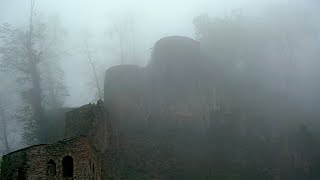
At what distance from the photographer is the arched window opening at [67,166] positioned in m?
24.9

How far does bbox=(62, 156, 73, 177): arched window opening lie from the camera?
24.9 m

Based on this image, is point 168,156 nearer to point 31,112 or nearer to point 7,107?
point 31,112

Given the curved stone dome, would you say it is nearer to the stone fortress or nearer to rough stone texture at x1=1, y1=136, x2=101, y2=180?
the stone fortress

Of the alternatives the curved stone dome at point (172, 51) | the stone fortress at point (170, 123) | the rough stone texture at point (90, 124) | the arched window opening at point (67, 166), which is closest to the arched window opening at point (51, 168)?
the arched window opening at point (67, 166)

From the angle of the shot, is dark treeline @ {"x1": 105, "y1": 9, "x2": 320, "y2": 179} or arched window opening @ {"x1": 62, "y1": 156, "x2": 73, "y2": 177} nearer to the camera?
arched window opening @ {"x1": 62, "y1": 156, "x2": 73, "y2": 177}

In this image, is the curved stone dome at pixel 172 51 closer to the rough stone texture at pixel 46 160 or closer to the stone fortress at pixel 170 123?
the stone fortress at pixel 170 123

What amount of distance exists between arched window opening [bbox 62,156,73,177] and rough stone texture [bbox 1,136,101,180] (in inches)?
6.3

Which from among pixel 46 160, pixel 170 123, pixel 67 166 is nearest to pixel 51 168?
pixel 46 160

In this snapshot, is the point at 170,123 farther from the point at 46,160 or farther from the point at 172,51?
the point at 46,160

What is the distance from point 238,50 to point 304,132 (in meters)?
11.7

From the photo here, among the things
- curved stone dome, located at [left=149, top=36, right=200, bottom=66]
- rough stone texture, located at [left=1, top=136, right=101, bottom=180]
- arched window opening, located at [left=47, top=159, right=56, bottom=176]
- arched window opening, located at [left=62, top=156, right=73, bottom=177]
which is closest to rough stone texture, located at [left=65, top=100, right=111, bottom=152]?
rough stone texture, located at [left=1, top=136, right=101, bottom=180]

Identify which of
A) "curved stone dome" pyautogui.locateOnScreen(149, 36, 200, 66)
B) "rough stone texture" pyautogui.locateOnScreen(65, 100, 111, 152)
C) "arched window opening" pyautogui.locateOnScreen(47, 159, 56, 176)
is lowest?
"arched window opening" pyautogui.locateOnScreen(47, 159, 56, 176)

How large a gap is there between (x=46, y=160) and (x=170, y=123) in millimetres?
17977

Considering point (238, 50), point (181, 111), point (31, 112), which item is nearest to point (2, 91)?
point (31, 112)
